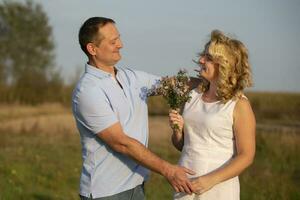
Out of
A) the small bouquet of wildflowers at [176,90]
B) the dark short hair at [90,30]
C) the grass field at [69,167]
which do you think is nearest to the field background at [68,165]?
the grass field at [69,167]

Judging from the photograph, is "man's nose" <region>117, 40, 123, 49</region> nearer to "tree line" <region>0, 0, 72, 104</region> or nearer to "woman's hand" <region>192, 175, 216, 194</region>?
"woman's hand" <region>192, 175, 216, 194</region>

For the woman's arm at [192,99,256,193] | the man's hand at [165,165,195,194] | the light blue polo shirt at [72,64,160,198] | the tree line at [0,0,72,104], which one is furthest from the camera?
the tree line at [0,0,72,104]

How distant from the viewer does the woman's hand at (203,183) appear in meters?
4.02

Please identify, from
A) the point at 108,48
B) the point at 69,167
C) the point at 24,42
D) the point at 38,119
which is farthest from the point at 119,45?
the point at 24,42

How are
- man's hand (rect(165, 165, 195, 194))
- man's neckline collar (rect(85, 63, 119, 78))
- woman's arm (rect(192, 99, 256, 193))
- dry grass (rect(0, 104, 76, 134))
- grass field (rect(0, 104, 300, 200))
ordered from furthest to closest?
dry grass (rect(0, 104, 76, 134))
grass field (rect(0, 104, 300, 200))
man's neckline collar (rect(85, 63, 119, 78))
man's hand (rect(165, 165, 195, 194))
woman's arm (rect(192, 99, 256, 193))

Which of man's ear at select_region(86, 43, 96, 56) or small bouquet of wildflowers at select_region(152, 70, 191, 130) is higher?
man's ear at select_region(86, 43, 96, 56)

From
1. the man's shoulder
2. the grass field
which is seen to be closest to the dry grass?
the grass field

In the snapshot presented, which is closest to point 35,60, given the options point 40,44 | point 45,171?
point 40,44

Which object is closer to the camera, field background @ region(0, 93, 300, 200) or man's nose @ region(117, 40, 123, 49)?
man's nose @ region(117, 40, 123, 49)

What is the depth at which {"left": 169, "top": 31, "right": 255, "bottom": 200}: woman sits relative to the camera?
3.97 metres

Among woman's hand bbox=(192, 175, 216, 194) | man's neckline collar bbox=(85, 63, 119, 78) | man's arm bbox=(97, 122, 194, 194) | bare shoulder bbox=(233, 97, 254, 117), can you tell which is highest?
man's neckline collar bbox=(85, 63, 119, 78)

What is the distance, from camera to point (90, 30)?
4.33 m

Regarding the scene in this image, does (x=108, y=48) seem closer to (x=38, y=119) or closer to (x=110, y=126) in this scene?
(x=110, y=126)

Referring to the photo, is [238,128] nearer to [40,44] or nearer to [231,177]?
[231,177]
